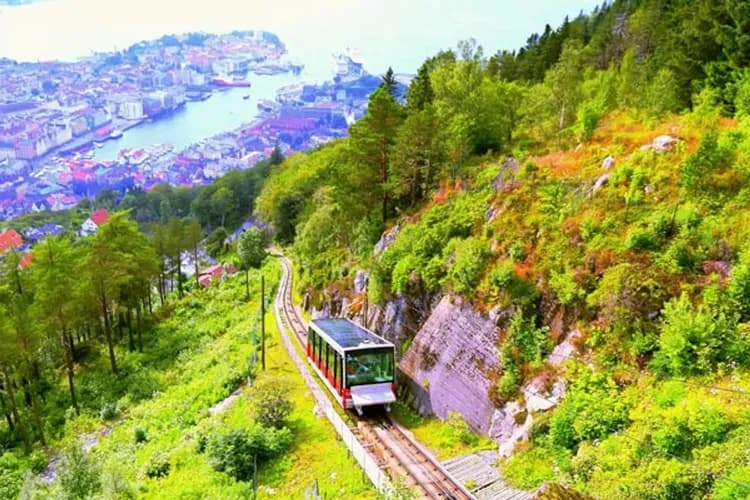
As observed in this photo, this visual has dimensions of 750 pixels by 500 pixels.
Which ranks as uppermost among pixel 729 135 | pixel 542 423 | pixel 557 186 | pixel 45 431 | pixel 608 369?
pixel 729 135

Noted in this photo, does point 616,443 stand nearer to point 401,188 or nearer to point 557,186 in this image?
point 557,186

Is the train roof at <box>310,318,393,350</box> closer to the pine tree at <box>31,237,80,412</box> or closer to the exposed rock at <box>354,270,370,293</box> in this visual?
the exposed rock at <box>354,270,370,293</box>

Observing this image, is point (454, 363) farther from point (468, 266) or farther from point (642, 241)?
point (642, 241)

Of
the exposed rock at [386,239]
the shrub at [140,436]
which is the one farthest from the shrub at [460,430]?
the shrub at [140,436]

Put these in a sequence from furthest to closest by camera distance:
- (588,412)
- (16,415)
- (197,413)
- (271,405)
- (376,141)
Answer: (376,141) < (16,415) < (197,413) < (271,405) < (588,412)

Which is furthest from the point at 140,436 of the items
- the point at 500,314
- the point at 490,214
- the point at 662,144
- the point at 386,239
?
the point at 662,144

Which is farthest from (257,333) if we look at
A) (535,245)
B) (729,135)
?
(729,135)
